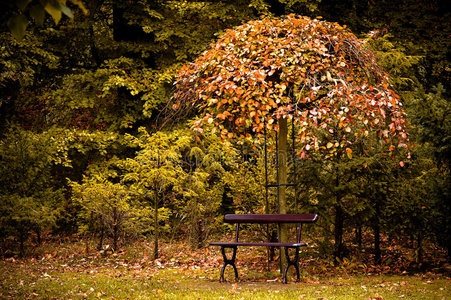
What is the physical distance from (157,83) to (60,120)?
4.91m

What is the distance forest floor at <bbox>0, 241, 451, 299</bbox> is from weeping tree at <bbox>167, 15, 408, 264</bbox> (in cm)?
114

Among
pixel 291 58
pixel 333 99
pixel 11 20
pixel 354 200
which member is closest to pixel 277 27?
pixel 291 58

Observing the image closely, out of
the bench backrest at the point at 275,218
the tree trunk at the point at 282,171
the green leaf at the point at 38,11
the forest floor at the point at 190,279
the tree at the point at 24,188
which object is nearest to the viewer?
the green leaf at the point at 38,11

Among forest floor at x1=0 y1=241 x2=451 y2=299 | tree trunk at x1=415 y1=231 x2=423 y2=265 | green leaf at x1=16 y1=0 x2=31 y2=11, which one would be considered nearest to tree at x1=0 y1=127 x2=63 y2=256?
forest floor at x1=0 y1=241 x2=451 y2=299

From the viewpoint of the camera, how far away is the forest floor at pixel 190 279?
5.50m

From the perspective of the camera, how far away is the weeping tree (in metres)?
6.15

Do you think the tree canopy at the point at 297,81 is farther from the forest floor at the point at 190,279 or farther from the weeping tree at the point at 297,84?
the forest floor at the point at 190,279

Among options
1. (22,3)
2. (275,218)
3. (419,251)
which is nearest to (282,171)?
(275,218)

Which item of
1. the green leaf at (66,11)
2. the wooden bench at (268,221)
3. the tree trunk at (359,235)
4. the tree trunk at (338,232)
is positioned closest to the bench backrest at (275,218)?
the wooden bench at (268,221)

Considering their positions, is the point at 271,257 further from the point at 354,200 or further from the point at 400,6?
the point at 400,6

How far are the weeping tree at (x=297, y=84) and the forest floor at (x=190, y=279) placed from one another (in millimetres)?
1137

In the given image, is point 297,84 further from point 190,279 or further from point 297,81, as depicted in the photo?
point 190,279

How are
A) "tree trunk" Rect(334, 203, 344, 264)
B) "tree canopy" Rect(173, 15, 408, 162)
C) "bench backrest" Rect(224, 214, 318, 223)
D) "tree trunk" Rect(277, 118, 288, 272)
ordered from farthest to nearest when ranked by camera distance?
"tree trunk" Rect(334, 203, 344, 264) → "tree trunk" Rect(277, 118, 288, 272) → "bench backrest" Rect(224, 214, 318, 223) → "tree canopy" Rect(173, 15, 408, 162)

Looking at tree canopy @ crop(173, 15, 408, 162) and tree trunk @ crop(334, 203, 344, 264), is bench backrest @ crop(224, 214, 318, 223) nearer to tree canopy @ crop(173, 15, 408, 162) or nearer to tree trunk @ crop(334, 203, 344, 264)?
tree canopy @ crop(173, 15, 408, 162)
